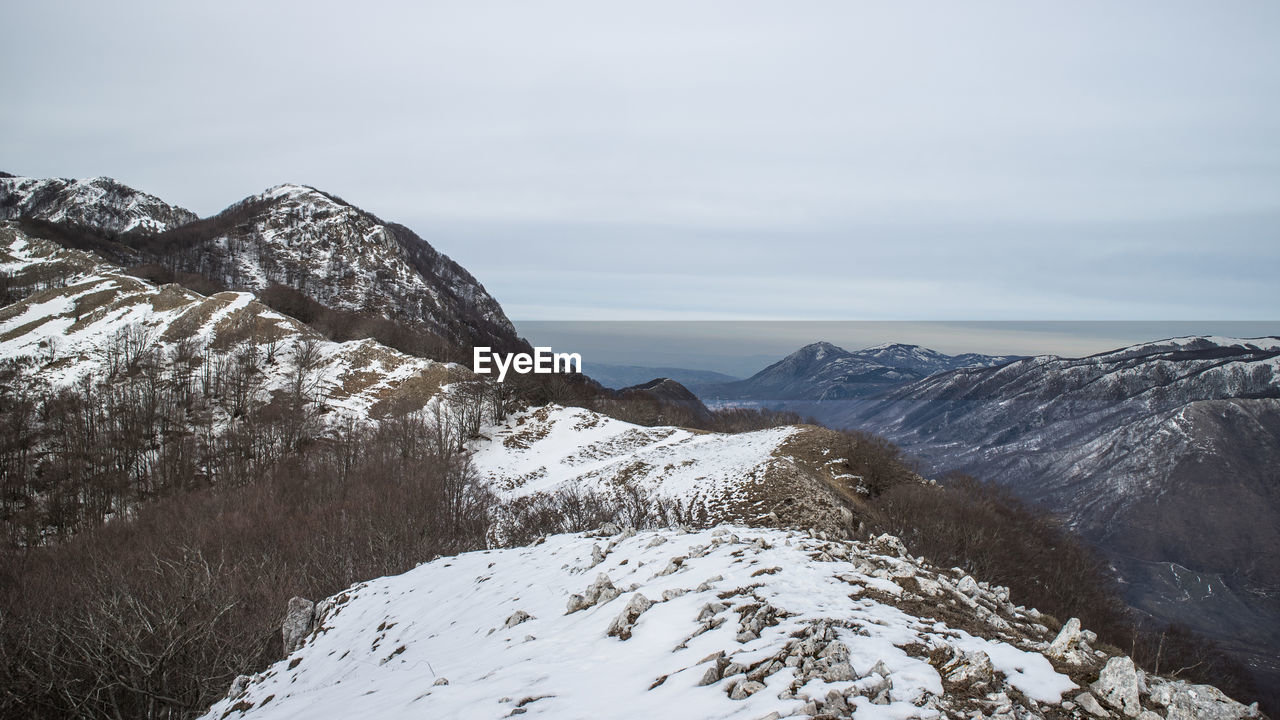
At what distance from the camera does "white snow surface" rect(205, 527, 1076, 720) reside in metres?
5.80

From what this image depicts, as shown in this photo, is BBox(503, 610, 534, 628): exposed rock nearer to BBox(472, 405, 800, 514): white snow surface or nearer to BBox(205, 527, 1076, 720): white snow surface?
BBox(205, 527, 1076, 720): white snow surface

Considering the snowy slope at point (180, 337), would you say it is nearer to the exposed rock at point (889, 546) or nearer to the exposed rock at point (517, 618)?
the exposed rock at point (517, 618)

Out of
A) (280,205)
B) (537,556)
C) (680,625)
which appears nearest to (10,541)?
(537,556)

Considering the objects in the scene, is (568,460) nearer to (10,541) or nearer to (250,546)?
(250,546)

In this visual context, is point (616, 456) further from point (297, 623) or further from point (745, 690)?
point (745, 690)

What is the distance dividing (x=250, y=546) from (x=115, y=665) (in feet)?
59.4

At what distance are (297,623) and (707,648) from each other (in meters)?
12.9

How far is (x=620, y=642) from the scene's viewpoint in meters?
7.83

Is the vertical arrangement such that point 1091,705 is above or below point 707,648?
above

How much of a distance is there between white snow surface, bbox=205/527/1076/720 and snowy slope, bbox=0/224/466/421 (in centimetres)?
5716

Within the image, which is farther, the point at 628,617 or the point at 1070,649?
the point at 628,617

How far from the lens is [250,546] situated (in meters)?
29.7

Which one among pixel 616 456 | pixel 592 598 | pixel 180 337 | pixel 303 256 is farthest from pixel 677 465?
pixel 303 256

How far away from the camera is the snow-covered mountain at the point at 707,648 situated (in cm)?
538
